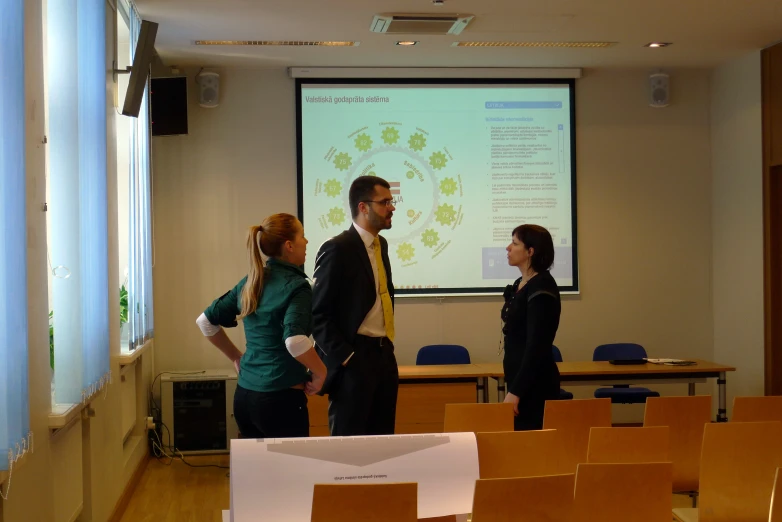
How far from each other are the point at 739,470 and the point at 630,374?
286cm

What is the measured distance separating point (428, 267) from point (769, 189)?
9.58ft

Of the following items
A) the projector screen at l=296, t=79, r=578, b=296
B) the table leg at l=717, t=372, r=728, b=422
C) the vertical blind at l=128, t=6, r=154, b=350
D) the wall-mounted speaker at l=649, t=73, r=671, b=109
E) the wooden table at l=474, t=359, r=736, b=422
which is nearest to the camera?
the vertical blind at l=128, t=6, r=154, b=350

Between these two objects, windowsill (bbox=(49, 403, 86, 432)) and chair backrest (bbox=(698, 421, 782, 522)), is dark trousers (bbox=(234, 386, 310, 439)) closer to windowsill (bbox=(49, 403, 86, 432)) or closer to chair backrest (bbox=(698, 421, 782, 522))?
windowsill (bbox=(49, 403, 86, 432))

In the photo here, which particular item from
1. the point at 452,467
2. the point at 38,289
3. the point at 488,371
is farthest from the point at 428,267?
the point at 452,467

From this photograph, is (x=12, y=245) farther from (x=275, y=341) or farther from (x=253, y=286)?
(x=275, y=341)

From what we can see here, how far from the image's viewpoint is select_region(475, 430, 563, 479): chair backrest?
255 cm

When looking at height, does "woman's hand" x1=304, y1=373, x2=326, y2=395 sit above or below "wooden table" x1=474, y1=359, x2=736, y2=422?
above

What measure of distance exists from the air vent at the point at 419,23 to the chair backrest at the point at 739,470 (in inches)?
142

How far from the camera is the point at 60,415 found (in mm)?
3283

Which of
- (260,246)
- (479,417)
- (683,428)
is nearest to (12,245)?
(260,246)

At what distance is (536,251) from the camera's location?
13.3ft

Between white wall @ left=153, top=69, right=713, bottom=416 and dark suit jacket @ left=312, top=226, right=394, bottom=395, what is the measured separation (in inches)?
147

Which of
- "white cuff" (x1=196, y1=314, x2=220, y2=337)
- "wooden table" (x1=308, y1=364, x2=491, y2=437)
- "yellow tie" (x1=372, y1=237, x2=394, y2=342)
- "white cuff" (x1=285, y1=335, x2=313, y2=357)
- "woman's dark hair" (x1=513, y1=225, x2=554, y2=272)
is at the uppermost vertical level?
"woman's dark hair" (x1=513, y1=225, x2=554, y2=272)

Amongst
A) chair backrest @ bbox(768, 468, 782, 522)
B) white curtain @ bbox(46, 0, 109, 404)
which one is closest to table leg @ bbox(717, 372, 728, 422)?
chair backrest @ bbox(768, 468, 782, 522)
